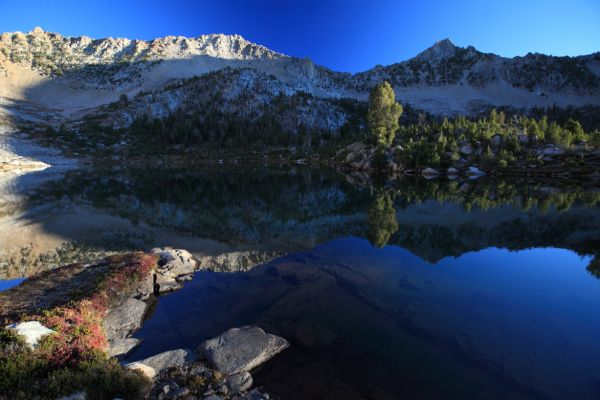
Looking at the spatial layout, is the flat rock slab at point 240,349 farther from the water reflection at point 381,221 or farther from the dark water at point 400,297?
the water reflection at point 381,221

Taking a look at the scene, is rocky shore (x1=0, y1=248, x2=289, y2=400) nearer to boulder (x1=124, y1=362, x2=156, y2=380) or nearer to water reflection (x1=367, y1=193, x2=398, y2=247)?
boulder (x1=124, y1=362, x2=156, y2=380)

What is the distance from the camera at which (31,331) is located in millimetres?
9633

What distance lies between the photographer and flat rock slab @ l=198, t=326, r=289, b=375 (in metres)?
10.2

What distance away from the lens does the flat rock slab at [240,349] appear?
10.2 metres

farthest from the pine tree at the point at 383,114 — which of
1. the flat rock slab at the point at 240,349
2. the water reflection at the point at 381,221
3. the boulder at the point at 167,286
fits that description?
the flat rock slab at the point at 240,349

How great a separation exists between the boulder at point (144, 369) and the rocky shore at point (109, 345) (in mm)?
28

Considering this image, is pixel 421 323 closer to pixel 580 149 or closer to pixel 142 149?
pixel 580 149

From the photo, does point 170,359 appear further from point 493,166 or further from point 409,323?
point 493,166

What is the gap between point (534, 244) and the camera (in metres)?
24.7

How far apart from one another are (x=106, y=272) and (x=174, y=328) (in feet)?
25.1

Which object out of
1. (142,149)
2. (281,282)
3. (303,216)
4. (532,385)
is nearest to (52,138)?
(142,149)

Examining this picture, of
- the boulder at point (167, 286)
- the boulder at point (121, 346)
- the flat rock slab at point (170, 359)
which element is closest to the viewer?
the flat rock slab at point (170, 359)

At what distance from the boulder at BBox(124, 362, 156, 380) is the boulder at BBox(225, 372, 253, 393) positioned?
235 cm

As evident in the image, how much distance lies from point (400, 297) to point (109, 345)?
12.9 meters
